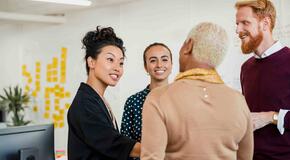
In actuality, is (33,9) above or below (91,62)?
above

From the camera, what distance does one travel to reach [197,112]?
148 cm

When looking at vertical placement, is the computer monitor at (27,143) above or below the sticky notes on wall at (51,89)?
above

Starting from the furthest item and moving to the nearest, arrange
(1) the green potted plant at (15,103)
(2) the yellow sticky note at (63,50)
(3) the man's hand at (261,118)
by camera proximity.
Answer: (1) the green potted plant at (15,103) → (2) the yellow sticky note at (63,50) → (3) the man's hand at (261,118)

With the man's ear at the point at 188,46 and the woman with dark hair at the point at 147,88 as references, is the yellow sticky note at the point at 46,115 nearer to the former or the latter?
the woman with dark hair at the point at 147,88

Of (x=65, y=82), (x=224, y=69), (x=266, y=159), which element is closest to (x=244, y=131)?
(x=266, y=159)

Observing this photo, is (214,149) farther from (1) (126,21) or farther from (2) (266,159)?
(1) (126,21)

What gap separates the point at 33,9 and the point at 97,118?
5.60 metres

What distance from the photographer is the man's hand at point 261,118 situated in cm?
193

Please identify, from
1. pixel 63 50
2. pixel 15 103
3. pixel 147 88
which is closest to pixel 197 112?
pixel 147 88

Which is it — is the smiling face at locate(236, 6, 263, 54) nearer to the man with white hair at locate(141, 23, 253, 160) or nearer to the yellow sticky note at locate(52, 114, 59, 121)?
the man with white hair at locate(141, 23, 253, 160)

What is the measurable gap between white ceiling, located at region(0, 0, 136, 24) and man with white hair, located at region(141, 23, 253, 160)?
4724 mm

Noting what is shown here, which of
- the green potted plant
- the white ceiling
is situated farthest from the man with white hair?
the green potted plant

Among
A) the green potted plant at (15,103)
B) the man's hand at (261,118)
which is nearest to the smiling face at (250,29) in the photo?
the man's hand at (261,118)

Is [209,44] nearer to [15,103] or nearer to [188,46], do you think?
[188,46]
